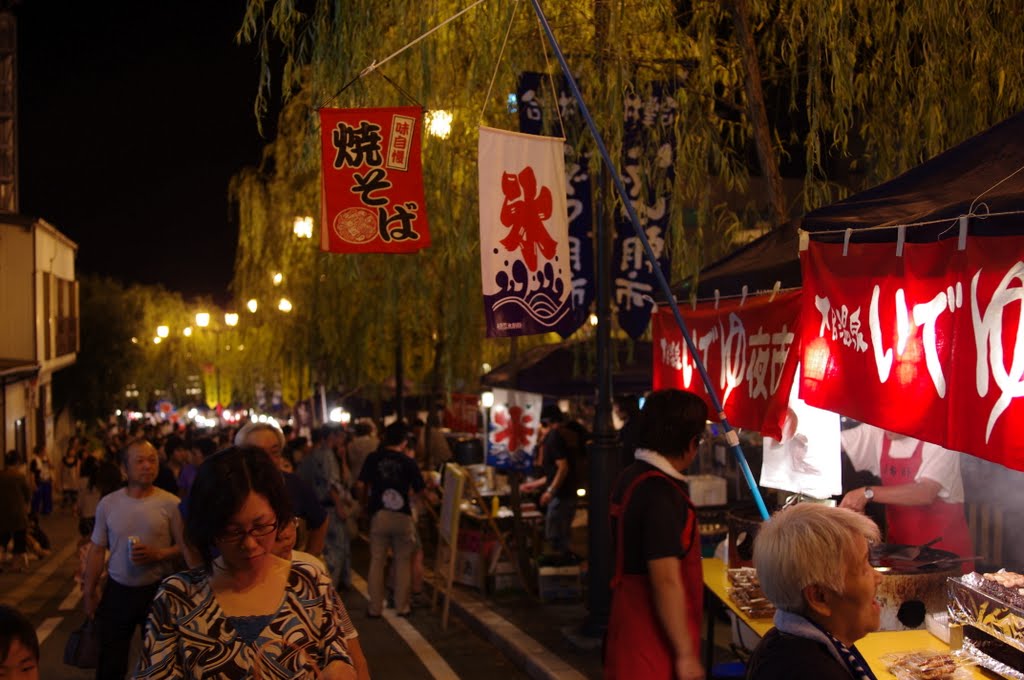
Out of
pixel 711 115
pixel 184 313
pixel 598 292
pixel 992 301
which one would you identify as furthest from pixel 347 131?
pixel 184 313

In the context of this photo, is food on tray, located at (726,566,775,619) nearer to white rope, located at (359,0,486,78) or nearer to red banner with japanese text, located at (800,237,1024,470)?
red banner with japanese text, located at (800,237,1024,470)

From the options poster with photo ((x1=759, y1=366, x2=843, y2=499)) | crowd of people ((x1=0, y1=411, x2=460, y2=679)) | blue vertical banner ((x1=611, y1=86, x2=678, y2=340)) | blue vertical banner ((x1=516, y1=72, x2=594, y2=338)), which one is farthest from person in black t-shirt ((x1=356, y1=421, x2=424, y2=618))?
poster with photo ((x1=759, y1=366, x2=843, y2=499))

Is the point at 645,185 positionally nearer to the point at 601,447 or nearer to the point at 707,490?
the point at 601,447

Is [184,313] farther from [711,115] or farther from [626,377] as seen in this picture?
[711,115]

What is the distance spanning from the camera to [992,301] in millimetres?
3578

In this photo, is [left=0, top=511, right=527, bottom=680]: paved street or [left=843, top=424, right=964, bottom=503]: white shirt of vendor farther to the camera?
[left=0, top=511, right=527, bottom=680]: paved street

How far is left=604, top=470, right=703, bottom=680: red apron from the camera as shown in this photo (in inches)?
154

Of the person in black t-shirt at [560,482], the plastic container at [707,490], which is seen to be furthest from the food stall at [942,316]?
the person in black t-shirt at [560,482]

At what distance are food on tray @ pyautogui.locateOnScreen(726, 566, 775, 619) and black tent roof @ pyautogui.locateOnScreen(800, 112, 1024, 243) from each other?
1825mm

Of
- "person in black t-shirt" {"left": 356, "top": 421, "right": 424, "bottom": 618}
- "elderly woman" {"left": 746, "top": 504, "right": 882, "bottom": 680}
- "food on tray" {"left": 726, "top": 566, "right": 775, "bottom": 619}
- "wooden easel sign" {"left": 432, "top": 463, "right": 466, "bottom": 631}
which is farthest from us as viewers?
"person in black t-shirt" {"left": 356, "top": 421, "right": 424, "bottom": 618}

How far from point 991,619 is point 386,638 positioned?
640cm

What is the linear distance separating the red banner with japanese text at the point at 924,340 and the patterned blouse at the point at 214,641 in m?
2.43

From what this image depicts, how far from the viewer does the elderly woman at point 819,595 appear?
7.71 feet

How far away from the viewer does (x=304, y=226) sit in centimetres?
2067
